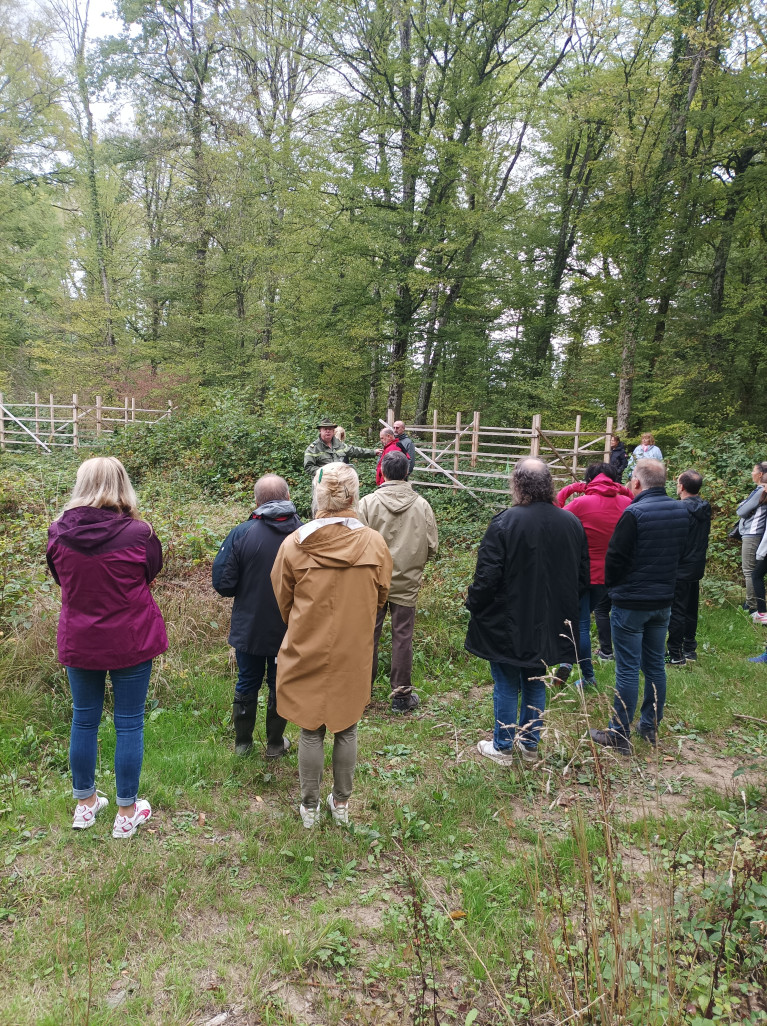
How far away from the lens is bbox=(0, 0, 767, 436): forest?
1416 centimetres

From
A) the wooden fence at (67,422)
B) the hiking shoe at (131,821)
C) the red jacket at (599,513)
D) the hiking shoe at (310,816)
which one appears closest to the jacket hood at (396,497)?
the red jacket at (599,513)

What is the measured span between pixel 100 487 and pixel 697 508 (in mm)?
4970

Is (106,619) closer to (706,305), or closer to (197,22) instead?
(706,305)

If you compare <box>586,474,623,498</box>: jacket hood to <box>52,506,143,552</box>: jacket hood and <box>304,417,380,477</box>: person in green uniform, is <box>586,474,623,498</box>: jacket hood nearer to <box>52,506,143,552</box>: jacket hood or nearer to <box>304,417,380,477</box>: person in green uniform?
<box>52,506,143,552</box>: jacket hood

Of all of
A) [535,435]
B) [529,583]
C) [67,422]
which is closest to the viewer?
[529,583]

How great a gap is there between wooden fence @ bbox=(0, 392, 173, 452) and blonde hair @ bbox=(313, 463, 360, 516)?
1816 centimetres

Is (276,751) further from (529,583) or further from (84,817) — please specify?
(529,583)

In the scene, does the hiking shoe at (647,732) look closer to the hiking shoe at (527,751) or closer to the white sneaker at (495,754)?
the hiking shoe at (527,751)

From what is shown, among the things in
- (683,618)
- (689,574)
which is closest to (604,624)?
Answer: (683,618)

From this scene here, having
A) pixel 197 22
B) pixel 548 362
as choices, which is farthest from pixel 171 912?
pixel 197 22

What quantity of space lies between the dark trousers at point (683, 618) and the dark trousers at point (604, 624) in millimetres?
589

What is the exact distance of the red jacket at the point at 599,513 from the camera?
475 cm

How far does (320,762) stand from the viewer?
9.52 ft

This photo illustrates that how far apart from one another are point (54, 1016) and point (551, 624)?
274 cm
